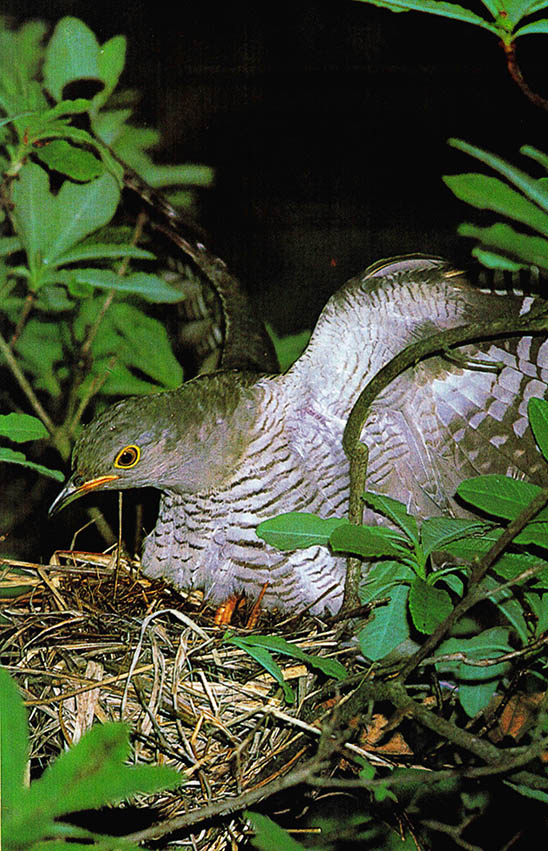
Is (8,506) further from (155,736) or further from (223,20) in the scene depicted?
(223,20)

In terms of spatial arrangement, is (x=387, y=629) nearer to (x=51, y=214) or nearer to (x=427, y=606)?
(x=427, y=606)

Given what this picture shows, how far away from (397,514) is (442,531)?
41mm

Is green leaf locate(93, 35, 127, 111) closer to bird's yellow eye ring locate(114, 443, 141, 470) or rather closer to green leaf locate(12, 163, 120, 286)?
green leaf locate(12, 163, 120, 286)

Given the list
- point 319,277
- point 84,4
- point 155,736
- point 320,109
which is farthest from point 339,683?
point 84,4

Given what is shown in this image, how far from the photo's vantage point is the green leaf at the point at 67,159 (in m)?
0.74

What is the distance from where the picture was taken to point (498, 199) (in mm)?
474

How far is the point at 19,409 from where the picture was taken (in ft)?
3.08

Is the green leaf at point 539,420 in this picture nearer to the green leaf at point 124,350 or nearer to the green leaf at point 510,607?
the green leaf at point 510,607

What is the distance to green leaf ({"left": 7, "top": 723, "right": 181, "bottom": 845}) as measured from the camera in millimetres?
286

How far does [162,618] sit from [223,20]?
25.9 inches

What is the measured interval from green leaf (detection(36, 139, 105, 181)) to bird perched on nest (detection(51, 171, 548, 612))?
247mm

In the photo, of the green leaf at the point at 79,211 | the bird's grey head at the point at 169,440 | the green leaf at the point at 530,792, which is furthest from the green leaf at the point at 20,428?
the green leaf at the point at 530,792

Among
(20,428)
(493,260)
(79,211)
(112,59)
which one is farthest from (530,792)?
(112,59)

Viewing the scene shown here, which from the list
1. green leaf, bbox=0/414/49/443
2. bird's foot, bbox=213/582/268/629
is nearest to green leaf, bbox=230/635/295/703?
bird's foot, bbox=213/582/268/629
